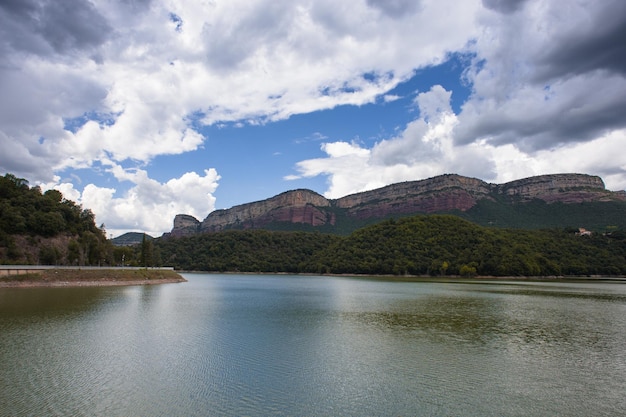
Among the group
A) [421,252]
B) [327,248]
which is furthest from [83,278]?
[327,248]

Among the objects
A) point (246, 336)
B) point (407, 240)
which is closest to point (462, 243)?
point (407, 240)

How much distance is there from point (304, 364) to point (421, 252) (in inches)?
4214

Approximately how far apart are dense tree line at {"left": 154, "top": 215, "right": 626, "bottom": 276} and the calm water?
77370 mm

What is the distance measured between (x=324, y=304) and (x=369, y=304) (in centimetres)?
514

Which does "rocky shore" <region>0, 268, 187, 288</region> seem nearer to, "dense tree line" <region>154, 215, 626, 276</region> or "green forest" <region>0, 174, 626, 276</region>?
"green forest" <region>0, 174, 626, 276</region>

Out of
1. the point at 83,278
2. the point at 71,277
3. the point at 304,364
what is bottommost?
the point at 304,364

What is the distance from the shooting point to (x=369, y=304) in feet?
149

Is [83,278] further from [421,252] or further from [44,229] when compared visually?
[421,252]

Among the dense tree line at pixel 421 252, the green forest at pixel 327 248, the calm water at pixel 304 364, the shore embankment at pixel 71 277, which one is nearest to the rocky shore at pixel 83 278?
the shore embankment at pixel 71 277

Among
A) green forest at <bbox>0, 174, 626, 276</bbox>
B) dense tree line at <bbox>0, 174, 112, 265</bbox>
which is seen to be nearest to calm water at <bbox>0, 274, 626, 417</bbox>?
dense tree line at <bbox>0, 174, 112, 265</bbox>

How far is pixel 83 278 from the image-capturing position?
214 feet

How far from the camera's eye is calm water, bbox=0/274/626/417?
13758 millimetres

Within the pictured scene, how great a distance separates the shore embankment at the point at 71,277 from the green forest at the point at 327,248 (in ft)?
36.9

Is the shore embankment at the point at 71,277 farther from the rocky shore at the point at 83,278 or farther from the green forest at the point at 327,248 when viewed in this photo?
the green forest at the point at 327,248
